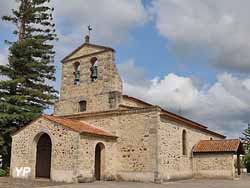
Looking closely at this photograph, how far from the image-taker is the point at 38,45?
94.0 ft

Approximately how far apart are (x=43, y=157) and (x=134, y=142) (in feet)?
24.1

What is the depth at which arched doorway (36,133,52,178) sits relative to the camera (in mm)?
23891

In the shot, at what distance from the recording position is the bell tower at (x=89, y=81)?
23422mm

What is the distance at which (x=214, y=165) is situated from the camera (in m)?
24.5

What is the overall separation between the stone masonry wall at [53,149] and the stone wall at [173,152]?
542 cm

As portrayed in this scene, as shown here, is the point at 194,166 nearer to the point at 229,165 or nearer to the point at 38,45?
the point at 229,165

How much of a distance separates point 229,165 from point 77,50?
47.0ft

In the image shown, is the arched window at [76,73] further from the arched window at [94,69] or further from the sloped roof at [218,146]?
the sloped roof at [218,146]

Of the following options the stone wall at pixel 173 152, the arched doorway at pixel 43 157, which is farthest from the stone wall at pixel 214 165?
the arched doorway at pixel 43 157

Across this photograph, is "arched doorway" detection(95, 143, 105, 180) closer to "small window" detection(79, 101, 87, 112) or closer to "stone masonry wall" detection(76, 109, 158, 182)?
"stone masonry wall" detection(76, 109, 158, 182)

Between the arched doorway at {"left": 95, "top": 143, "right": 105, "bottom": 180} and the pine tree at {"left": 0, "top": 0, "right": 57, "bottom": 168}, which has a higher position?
the pine tree at {"left": 0, "top": 0, "right": 57, "bottom": 168}

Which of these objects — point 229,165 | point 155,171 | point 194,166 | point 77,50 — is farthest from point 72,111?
point 229,165

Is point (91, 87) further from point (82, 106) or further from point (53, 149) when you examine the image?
point (53, 149)

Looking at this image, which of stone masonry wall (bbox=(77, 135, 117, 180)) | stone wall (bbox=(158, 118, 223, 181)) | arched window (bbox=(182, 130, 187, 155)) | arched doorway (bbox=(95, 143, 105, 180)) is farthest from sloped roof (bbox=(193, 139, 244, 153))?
arched doorway (bbox=(95, 143, 105, 180))
